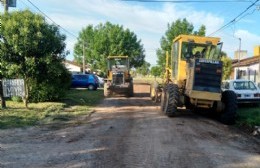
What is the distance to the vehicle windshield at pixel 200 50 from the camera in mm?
18906

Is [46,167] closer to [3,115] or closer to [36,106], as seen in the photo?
[3,115]

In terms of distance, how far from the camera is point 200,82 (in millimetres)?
17578

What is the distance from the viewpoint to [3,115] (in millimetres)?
17781

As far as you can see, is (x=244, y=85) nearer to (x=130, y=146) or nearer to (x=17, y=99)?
(x=17, y=99)

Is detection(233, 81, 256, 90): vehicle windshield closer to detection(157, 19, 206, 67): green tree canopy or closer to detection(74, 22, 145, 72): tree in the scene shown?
detection(157, 19, 206, 67): green tree canopy

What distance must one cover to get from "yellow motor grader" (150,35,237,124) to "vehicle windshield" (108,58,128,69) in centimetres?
1423

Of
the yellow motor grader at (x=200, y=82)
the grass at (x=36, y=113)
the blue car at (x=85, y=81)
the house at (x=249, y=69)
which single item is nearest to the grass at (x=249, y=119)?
the yellow motor grader at (x=200, y=82)

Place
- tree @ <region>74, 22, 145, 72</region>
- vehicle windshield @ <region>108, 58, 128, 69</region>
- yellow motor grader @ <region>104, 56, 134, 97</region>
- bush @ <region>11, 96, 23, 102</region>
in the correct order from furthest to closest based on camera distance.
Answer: tree @ <region>74, 22, 145, 72</region>
vehicle windshield @ <region>108, 58, 128, 69</region>
yellow motor grader @ <region>104, 56, 134, 97</region>
bush @ <region>11, 96, 23, 102</region>

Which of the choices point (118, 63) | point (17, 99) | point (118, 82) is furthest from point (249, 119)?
point (118, 63)

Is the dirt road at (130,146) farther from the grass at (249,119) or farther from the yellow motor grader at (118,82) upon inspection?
the yellow motor grader at (118,82)

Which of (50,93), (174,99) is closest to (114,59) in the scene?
(50,93)

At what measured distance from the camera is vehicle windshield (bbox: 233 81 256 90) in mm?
24500

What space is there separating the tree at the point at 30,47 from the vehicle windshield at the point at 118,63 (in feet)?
31.8

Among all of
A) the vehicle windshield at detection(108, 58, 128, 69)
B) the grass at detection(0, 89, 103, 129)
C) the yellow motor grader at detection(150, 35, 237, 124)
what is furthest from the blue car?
the yellow motor grader at detection(150, 35, 237, 124)
